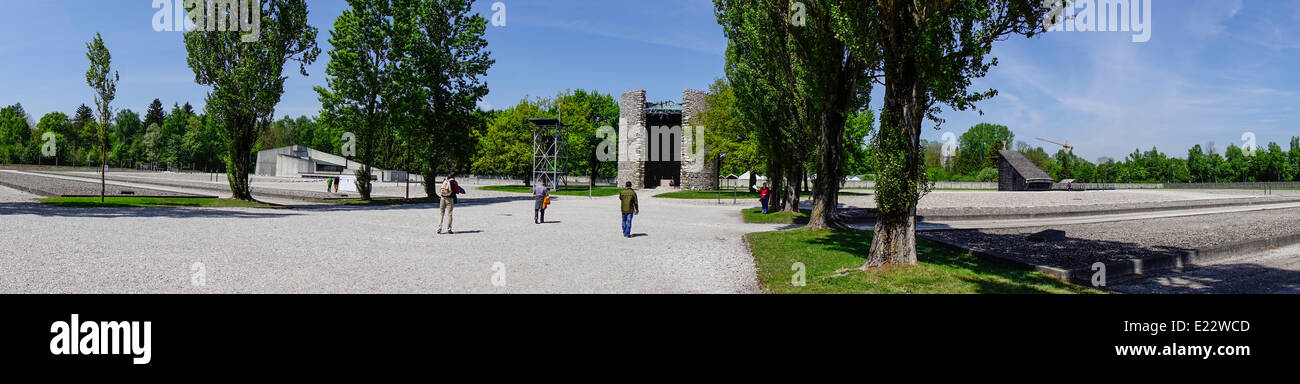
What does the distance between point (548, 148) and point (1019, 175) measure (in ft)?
151

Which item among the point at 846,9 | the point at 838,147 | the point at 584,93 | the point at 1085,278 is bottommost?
the point at 1085,278

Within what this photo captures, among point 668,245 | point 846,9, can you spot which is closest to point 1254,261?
point 846,9

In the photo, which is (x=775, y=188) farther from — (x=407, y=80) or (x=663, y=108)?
(x=663, y=108)

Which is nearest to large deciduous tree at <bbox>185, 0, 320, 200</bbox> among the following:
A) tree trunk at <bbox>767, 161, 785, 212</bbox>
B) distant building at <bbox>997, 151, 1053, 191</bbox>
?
tree trunk at <bbox>767, 161, 785, 212</bbox>

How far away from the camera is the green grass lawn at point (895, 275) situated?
8797 mm

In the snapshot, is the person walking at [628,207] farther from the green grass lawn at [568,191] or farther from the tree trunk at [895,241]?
the green grass lawn at [568,191]

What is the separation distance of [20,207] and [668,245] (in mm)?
22292

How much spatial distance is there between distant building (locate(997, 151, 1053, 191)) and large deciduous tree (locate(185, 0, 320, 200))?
2385 inches

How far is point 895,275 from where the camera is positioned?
958cm

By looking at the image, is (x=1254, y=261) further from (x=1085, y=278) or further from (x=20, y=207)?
(x=20, y=207)

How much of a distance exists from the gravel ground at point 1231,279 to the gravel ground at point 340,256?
23.0 ft

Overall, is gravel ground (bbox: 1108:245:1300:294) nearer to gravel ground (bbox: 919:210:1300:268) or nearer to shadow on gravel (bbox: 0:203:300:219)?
gravel ground (bbox: 919:210:1300:268)

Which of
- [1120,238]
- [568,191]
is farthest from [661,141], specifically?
[1120,238]

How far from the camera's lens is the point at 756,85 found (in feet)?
77.4
